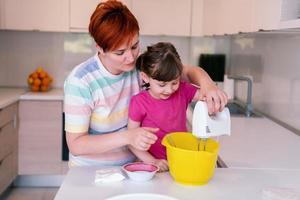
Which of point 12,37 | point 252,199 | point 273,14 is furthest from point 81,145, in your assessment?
point 12,37

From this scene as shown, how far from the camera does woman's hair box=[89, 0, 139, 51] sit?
4.92ft

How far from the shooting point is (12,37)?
411cm

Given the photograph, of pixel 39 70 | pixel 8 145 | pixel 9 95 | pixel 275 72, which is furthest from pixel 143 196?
pixel 39 70

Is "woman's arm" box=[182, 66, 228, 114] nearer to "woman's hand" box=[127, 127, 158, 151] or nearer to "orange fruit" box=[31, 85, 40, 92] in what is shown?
"woman's hand" box=[127, 127, 158, 151]

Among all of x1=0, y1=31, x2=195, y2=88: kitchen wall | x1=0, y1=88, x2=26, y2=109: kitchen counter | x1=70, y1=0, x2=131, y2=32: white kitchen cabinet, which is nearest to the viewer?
x1=0, y1=88, x2=26, y2=109: kitchen counter

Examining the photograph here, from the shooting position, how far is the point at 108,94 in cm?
166

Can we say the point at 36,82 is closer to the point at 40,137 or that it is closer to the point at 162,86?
the point at 40,137

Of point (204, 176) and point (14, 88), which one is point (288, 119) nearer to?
point (204, 176)

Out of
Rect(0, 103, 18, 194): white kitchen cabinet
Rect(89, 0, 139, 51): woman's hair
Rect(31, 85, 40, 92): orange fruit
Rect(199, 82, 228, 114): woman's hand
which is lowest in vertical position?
Rect(0, 103, 18, 194): white kitchen cabinet

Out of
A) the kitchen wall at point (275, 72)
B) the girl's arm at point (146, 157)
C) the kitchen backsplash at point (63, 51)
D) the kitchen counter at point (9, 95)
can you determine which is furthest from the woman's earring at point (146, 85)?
the kitchen backsplash at point (63, 51)

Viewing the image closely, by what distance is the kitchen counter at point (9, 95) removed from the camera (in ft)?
10.6

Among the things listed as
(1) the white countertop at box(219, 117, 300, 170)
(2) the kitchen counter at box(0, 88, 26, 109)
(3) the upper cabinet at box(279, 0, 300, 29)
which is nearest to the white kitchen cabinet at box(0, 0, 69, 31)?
(2) the kitchen counter at box(0, 88, 26, 109)

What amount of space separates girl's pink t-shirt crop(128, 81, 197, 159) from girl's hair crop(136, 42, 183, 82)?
0.44ft

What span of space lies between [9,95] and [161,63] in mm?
2258
